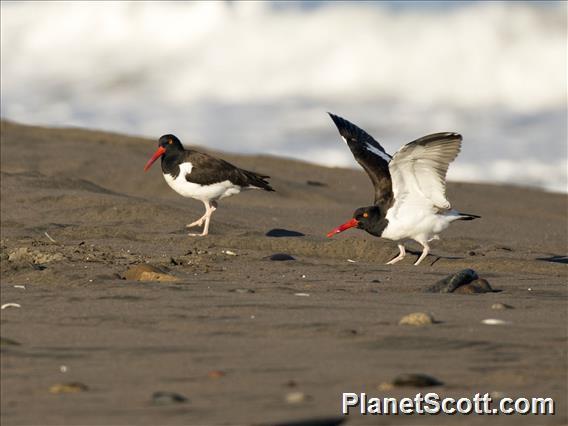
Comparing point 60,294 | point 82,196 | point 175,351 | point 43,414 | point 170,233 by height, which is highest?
point 82,196

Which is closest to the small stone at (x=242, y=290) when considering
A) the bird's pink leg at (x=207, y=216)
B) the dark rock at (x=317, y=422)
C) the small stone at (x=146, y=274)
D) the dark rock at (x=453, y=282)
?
the small stone at (x=146, y=274)

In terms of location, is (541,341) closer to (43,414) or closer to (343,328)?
(343,328)

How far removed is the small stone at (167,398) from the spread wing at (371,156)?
259 inches

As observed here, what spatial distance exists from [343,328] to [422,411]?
170cm

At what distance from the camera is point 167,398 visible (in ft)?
14.5

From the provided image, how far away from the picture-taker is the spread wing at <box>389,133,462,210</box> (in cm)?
973

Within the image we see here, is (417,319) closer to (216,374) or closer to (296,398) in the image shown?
(216,374)

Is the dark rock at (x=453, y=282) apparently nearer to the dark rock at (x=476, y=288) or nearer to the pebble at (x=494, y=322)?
the dark rock at (x=476, y=288)

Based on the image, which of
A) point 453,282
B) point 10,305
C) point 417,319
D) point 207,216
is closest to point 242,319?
point 417,319

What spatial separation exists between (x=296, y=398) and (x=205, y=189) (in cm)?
904

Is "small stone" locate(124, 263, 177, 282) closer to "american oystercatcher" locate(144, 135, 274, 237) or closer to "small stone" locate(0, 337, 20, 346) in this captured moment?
"small stone" locate(0, 337, 20, 346)

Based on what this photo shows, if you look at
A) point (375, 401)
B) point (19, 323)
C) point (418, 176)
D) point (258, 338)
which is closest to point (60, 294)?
point (19, 323)

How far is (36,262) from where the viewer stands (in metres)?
8.68

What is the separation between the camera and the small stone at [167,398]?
4395 millimetres
